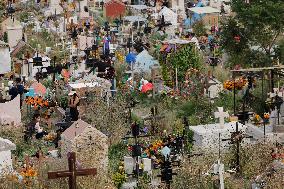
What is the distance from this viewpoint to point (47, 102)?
65.4 feet

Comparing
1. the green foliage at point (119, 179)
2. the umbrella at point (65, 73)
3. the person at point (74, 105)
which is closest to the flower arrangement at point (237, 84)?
the person at point (74, 105)

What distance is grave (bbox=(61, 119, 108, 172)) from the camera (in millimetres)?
14602

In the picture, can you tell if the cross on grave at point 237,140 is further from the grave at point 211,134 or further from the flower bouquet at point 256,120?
the flower bouquet at point 256,120

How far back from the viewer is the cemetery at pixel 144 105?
14109 millimetres

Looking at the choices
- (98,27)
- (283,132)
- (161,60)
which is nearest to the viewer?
(283,132)

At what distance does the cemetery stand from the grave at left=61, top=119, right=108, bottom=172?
0.02 m

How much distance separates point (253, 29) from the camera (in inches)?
910

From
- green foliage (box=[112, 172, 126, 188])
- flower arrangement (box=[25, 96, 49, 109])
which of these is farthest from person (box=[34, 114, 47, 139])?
green foliage (box=[112, 172, 126, 188])

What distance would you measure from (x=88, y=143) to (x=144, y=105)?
6.07m

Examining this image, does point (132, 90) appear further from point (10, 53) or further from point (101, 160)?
point (101, 160)

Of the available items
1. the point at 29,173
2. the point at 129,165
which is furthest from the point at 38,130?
the point at 29,173

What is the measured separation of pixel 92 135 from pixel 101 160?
0.48 m

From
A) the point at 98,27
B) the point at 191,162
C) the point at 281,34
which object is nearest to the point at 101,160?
the point at 191,162

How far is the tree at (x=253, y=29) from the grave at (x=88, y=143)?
8706mm
